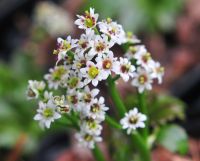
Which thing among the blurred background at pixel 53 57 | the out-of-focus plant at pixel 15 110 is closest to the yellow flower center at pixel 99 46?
the blurred background at pixel 53 57

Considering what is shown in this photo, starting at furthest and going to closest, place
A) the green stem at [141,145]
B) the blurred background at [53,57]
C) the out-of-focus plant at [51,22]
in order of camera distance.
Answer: the out-of-focus plant at [51,22]
the blurred background at [53,57]
the green stem at [141,145]

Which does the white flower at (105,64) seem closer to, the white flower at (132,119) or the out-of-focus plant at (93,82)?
the out-of-focus plant at (93,82)

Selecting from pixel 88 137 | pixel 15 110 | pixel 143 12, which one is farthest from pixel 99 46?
pixel 143 12

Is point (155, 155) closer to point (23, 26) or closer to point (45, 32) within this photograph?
point (45, 32)

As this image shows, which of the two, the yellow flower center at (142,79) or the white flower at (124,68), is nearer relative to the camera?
the white flower at (124,68)

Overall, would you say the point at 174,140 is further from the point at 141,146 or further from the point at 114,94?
the point at 114,94

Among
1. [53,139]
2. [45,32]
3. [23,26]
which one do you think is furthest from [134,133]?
[23,26]
